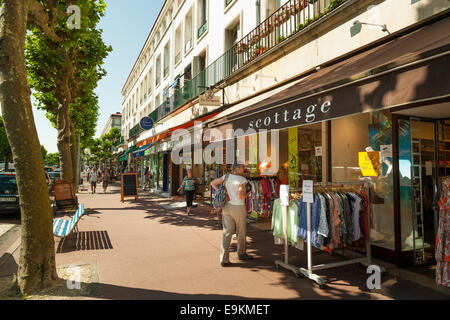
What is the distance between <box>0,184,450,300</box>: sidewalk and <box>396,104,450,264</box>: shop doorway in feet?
3.10

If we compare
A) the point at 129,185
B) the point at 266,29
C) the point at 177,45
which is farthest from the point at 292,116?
the point at 177,45

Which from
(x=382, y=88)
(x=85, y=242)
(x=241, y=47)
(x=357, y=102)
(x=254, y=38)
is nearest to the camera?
(x=382, y=88)

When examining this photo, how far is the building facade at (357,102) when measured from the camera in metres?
3.31

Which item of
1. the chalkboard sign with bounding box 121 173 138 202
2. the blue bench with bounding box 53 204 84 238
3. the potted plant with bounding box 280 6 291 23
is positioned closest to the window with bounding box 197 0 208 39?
the potted plant with bounding box 280 6 291 23

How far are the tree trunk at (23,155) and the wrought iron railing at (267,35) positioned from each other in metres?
6.29

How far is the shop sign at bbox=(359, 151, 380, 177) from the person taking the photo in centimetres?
547

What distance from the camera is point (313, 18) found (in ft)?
23.9

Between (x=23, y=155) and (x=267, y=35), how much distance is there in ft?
26.4

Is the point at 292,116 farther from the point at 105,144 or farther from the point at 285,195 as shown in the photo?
the point at 105,144

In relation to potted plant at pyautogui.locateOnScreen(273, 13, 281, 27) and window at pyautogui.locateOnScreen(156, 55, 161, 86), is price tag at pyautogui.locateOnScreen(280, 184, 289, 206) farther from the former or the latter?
window at pyautogui.locateOnScreen(156, 55, 161, 86)

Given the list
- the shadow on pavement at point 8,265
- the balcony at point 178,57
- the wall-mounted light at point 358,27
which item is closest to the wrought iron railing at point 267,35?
the wall-mounted light at point 358,27

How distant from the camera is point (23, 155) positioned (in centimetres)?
386
